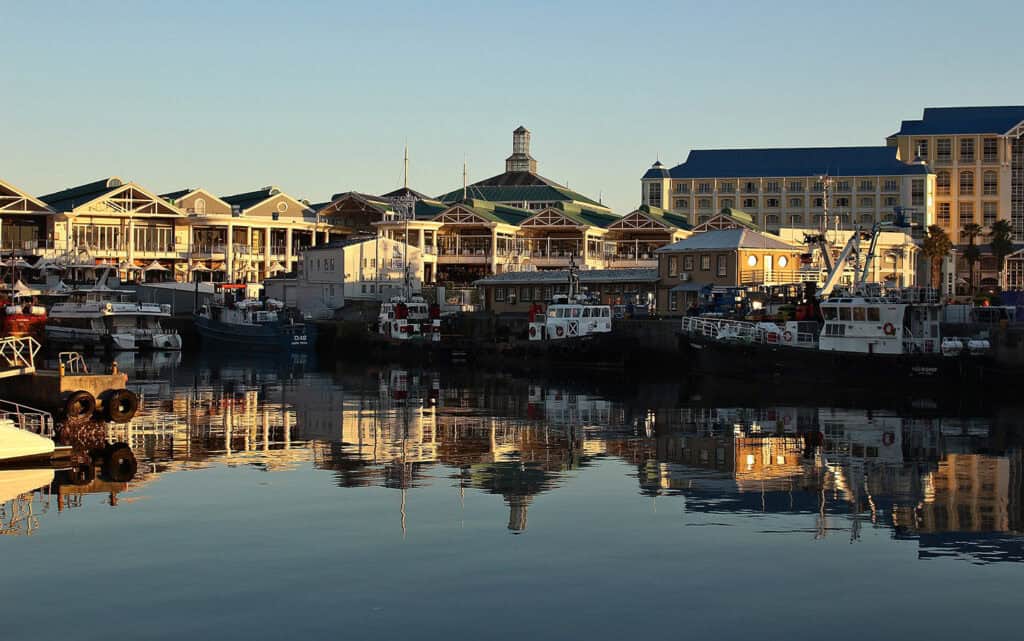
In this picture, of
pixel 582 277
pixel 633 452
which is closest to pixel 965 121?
pixel 582 277

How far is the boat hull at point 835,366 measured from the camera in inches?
2039

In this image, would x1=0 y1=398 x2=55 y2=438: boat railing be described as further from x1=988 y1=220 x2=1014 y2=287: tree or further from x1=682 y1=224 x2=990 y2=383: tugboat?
x1=988 y1=220 x2=1014 y2=287: tree

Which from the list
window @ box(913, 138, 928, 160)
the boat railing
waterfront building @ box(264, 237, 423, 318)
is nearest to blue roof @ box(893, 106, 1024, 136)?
window @ box(913, 138, 928, 160)

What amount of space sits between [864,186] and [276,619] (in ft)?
426

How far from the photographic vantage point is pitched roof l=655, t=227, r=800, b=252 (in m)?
82.5

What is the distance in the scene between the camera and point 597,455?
33.2 meters

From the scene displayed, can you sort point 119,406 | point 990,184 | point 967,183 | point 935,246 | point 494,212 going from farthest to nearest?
point 967,183
point 990,184
point 494,212
point 935,246
point 119,406

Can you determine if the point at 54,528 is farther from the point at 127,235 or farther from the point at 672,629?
the point at 127,235

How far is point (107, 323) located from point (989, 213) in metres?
94.5

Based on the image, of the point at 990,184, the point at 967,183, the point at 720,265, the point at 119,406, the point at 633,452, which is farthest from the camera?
the point at 967,183

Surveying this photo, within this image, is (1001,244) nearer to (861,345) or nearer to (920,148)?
(920,148)

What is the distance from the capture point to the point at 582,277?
93125mm

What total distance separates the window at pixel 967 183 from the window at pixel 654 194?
32705mm

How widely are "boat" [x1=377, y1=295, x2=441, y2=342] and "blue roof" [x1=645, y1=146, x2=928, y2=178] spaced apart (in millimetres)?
70413
